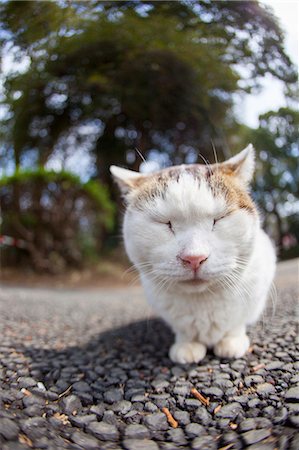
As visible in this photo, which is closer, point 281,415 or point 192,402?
point 281,415

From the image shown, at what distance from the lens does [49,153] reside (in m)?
1.46

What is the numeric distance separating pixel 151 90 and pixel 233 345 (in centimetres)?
105

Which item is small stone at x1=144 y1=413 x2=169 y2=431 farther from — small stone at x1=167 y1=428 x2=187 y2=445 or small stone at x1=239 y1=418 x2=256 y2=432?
small stone at x1=239 y1=418 x2=256 y2=432

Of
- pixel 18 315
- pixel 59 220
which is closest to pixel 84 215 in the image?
pixel 59 220

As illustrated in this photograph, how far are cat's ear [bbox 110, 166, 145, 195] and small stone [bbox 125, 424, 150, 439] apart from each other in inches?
32.3

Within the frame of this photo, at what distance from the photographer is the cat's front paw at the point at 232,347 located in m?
1.23

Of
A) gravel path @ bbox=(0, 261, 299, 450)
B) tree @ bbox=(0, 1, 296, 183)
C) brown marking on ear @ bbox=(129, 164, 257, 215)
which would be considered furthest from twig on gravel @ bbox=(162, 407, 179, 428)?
tree @ bbox=(0, 1, 296, 183)

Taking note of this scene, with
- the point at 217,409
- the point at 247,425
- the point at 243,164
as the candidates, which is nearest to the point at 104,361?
the point at 217,409

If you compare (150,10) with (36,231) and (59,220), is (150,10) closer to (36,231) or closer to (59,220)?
(59,220)

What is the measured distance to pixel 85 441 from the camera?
775 mm

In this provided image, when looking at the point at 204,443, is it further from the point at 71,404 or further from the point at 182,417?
the point at 71,404

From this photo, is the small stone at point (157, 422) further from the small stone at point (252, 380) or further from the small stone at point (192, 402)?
the small stone at point (252, 380)

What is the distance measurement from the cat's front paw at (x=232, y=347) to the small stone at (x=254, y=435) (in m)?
0.46

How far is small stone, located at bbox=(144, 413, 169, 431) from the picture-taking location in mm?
844
